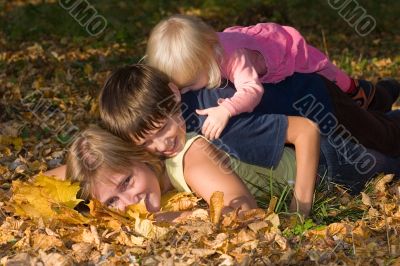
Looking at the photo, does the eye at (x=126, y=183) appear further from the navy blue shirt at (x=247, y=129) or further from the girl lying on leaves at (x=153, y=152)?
the navy blue shirt at (x=247, y=129)

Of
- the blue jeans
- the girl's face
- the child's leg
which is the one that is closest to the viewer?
the girl's face

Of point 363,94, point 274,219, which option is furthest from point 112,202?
point 363,94

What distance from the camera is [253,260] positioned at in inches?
112

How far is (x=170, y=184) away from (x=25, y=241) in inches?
37.6

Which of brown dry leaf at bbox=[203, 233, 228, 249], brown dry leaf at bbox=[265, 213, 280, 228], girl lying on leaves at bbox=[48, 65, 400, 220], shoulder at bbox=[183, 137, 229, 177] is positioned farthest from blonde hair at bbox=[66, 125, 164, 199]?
brown dry leaf at bbox=[265, 213, 280, 228]

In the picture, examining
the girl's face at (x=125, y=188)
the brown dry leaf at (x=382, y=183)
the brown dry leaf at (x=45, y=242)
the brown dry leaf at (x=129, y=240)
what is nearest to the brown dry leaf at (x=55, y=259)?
the brown dry leaf at (x=45, y=242)

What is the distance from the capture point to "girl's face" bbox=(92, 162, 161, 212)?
3369mm

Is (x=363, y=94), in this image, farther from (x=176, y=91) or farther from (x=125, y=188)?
(x=125, y=188)

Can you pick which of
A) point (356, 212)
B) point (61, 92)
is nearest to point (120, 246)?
point (356, 212)

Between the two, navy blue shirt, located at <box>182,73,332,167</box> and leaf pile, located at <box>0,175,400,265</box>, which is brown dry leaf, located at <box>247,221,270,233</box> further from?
navy blue shirt, located at <box>182,73,332,167</box>

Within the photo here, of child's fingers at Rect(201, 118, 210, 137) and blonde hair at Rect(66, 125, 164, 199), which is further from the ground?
child's fingers at Rect(201, 118, 210, 137)

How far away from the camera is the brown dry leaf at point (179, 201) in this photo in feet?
11.9

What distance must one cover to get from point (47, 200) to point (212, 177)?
86 cm

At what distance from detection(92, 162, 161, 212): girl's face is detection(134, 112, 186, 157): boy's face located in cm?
12
